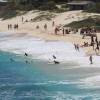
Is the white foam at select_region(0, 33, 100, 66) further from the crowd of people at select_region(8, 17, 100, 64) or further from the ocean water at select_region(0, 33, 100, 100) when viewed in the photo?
the crowd of people at select_region(8, 17, 100, 64)

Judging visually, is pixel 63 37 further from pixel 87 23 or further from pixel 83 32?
pixel 87 23

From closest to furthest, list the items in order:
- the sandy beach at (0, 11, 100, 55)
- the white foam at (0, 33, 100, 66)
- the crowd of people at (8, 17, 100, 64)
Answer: the white foam at (0, 33, 100, 66) < the crowd of people at (8, 17, 100, 64) < the sandy beach at (0, 11, 100, 55)

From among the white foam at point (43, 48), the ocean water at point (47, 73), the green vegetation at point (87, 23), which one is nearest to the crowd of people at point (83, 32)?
the green vegetation at point (87, 23)

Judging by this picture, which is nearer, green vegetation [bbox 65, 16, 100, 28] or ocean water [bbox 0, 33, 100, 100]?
ocean water [bbox 0, 33, 100, 100]

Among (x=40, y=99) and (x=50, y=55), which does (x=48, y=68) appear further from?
(x=40, y=99)

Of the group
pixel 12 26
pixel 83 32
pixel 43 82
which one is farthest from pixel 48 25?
pixel 43 82

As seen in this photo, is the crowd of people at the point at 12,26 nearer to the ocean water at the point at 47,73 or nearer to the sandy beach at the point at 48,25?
the sandy beach at the point at 48,25

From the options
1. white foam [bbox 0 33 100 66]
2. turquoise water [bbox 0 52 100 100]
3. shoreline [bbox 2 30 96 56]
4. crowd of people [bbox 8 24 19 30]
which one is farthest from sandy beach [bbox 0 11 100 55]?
turquoise water [bbox 0 52 100 100]

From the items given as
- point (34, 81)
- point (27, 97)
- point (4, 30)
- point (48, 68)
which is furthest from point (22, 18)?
point (27, 97)
